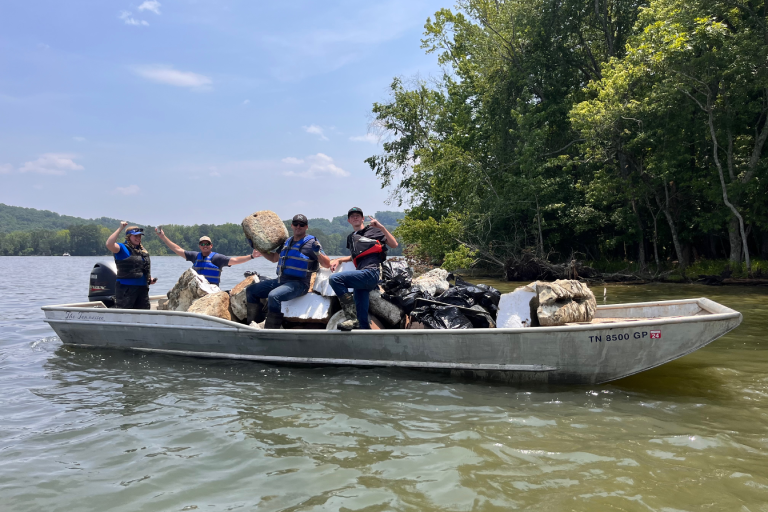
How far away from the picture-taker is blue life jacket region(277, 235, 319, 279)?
21.9ft

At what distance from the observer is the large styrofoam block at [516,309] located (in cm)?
568

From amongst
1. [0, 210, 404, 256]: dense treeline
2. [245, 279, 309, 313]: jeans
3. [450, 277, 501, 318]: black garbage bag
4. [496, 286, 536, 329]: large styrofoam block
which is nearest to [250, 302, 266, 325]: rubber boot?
[245, 279, 309, 313]: jeans

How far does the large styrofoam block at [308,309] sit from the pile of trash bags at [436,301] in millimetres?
799

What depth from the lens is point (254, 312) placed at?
23.5ft

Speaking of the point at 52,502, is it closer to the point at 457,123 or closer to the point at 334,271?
the point at 334,271

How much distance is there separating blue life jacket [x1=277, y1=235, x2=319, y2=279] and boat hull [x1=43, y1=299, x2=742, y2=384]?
838mm

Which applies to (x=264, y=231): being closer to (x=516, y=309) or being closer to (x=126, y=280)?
(x=126, y=280)

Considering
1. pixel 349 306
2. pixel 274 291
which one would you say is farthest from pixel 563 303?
pixel 274 291

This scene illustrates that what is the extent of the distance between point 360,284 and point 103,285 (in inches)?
223

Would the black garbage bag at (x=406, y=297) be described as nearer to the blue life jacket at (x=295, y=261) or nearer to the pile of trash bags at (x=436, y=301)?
the pile of trash bags at (x=436, y=301)

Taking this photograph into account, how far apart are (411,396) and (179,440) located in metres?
2.30

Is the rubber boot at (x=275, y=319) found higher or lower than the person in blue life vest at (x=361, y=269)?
lower

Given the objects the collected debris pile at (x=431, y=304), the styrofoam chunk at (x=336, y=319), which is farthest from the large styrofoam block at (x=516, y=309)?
the styrofoam chunk at (x=336, y=319)

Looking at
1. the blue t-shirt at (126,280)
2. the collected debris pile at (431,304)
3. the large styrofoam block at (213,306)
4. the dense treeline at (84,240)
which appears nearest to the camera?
the collected debris pile at (431,304)
